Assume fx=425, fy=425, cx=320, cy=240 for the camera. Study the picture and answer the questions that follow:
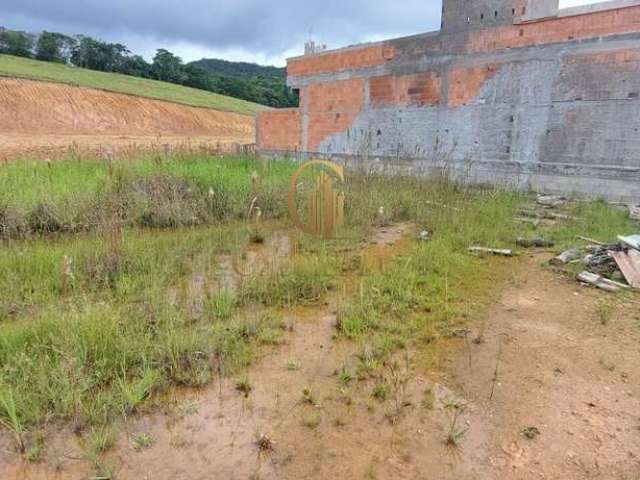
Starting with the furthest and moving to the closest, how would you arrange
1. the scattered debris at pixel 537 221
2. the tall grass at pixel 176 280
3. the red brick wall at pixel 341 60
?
the red brick wall at pixel 341 60 → the scattered debris at pixel 537 221 → the tall grass at pixel 176 280

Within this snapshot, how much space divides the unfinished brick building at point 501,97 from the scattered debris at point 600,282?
402 cm

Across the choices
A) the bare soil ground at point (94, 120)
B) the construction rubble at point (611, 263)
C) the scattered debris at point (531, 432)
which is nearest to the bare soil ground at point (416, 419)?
the scattered debris at point (531, 432)

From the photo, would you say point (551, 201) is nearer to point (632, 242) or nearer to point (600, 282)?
point (632, 242)

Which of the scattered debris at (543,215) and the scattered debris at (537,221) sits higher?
the scattered debris at (543,215)

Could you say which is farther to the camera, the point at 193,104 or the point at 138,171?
the point at 193,104

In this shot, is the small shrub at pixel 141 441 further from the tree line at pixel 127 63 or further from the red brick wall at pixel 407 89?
the tree line at pixel 127 63

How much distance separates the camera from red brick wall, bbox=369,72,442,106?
9.11m

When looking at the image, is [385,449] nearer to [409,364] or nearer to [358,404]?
[358,404]

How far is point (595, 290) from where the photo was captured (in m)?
3.78

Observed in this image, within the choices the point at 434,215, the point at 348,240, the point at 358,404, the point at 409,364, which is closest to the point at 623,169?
the point at 434,215

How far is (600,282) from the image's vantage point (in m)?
3.85

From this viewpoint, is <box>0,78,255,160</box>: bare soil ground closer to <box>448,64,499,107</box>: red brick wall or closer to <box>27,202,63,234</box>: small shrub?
<box>448,64,499,107</box>: red brick wall

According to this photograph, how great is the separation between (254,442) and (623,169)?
7573mm

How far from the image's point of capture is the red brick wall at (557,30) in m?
6.70
